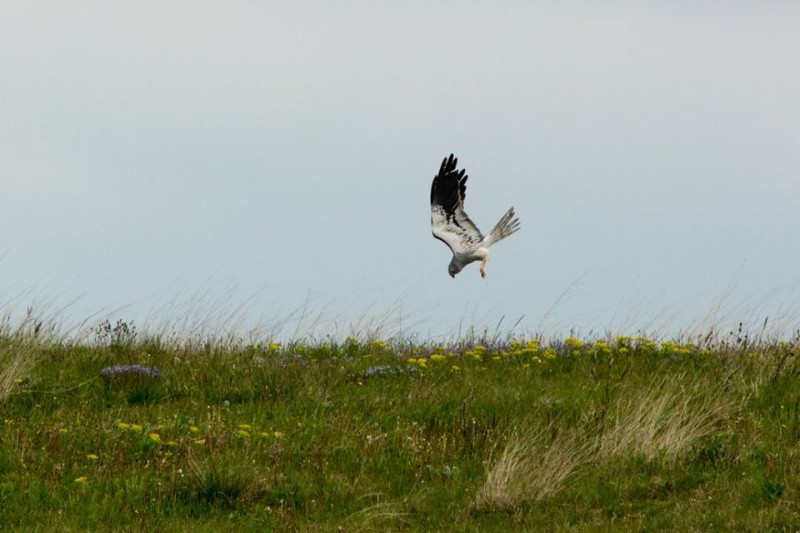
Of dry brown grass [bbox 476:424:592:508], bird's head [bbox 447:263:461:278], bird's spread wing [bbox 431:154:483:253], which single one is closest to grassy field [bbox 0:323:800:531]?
dry brown grass [bbox 476:424:592:508]

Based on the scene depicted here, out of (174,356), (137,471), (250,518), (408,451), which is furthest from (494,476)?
(174,356)

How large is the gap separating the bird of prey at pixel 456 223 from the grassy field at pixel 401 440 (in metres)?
3.26

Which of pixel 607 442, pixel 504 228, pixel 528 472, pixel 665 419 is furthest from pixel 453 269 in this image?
pixel 528 472

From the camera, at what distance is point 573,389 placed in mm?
12117

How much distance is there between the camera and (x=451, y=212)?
16.9 m

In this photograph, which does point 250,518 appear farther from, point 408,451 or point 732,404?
point 732,404

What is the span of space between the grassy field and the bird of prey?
128 inches

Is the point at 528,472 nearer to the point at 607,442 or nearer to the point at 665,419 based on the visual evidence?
the point at 607,442

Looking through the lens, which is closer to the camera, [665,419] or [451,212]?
[665,419]

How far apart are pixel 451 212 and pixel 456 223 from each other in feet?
0.73

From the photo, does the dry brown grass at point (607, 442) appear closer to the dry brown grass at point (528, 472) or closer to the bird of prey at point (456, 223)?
the dry brown grass at point (528, 472)

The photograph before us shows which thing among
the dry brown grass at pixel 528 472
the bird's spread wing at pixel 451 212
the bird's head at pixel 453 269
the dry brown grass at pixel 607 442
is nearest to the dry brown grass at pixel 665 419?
the dry brown grass at pixel 607 442

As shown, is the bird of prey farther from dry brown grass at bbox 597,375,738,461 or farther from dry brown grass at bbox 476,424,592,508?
dry brown grass at bbox 476,424,592,508

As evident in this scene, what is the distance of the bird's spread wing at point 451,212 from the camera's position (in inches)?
648
